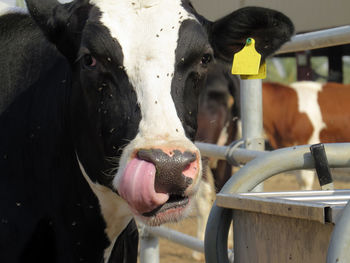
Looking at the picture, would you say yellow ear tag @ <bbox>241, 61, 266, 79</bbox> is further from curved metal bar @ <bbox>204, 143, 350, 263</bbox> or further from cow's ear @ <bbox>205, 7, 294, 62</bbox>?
curved metal bar @ <bbox>204, 143, 350, 263</bbox>

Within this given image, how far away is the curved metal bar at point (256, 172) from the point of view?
4.16 feet

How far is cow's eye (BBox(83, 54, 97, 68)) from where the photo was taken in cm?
208

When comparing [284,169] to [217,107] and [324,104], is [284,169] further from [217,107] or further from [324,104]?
[324,104]

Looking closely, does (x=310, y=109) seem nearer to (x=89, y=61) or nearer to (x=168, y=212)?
(x=89, y=61)

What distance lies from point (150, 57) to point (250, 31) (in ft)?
2.51

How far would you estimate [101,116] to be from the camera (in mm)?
2051

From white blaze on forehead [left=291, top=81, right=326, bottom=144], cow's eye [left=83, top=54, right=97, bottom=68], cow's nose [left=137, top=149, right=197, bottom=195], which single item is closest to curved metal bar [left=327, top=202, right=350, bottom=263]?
cow's nose [left=137, top=149, right=197, bottom=195]

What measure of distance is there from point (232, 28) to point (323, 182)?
134 cm

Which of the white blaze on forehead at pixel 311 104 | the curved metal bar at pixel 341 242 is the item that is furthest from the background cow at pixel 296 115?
the curved metal bar at pixel 341 242

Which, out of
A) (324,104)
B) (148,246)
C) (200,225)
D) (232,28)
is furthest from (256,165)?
(324,104)

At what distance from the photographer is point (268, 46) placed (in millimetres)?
2648

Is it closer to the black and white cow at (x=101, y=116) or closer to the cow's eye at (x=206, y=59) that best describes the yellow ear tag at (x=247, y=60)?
the black and white cow at (x=101, y=116)

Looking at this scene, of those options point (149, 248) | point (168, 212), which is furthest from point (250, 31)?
point (149, 248)

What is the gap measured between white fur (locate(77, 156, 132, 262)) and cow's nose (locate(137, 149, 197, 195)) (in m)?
0.51
